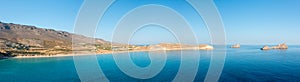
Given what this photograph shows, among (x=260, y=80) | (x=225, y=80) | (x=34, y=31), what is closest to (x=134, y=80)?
(x=225, y=80)

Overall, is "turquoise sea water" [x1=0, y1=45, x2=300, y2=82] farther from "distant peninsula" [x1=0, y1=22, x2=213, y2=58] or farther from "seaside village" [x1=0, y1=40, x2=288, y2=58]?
"seaside village" [x1=0, y1=40, x2=288, y2=58]

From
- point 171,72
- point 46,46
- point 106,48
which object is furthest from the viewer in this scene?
point 106,48

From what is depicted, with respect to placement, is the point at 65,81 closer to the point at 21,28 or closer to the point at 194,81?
the point at 194,81

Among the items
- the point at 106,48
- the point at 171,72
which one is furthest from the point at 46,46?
the point at 171,72

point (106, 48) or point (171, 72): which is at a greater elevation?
point (106, 48)

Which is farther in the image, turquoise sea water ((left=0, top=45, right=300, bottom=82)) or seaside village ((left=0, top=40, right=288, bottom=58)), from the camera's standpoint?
seaside village ((left=0, top=40, right=288, bottom=58))

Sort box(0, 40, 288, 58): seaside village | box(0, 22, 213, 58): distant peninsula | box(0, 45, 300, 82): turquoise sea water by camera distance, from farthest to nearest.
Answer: box(0, 22, 213, 58): distant peninsula
box(0, 40, 288, 58): seaside village
box(0, 45, 300, 82): turquoise sea water

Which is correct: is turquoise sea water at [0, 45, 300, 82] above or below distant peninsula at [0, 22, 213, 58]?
below

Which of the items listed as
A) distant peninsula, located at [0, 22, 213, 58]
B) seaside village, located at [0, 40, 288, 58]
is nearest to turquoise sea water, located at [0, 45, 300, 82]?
distant peninsula, located at [0, 22, 213, 58]

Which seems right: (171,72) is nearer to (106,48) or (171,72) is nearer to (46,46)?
(106,48)

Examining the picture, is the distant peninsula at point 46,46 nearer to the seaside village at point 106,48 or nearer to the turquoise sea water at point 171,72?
the seaside village at point 106,48

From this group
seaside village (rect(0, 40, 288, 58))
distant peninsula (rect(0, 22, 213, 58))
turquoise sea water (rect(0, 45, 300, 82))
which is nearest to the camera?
turquoise sea water (rect(0, 45, 300, 82))

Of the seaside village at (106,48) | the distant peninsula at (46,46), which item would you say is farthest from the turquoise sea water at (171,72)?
the seaside village at (106,48)

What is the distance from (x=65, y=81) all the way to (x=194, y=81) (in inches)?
629
